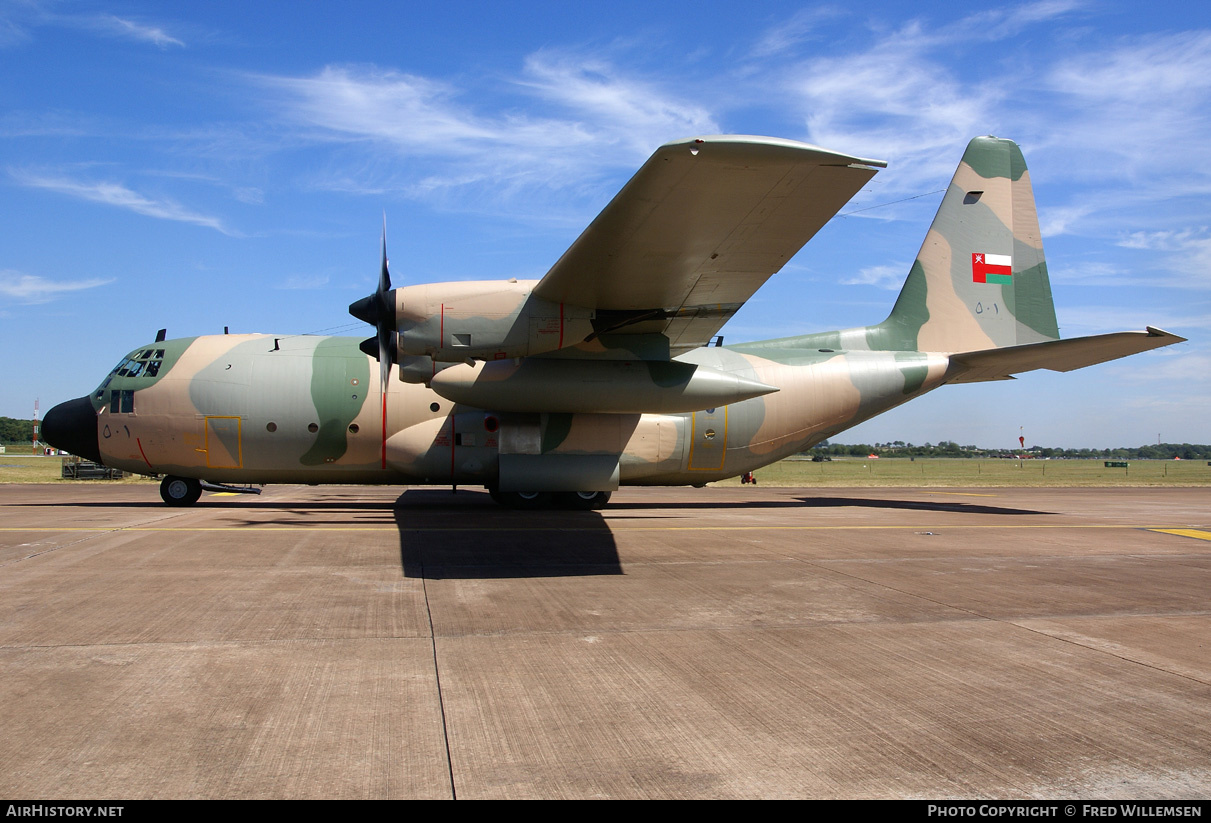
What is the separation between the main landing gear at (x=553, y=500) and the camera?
16.3 meters

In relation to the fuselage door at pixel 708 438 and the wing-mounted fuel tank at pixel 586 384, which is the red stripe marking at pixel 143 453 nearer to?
the wing-mounted fuel tank at pixel 586 384

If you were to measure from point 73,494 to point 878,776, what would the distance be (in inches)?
961

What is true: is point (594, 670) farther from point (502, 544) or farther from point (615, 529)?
point (615, 529)

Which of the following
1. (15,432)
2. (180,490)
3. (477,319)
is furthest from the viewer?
(15,432)

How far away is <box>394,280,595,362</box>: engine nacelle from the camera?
10.9 metres

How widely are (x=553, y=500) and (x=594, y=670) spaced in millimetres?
11425

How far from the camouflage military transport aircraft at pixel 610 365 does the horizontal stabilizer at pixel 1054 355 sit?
61mm

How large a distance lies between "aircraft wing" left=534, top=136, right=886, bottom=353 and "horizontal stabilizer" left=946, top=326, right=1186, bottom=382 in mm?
7816

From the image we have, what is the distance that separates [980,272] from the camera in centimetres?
1873

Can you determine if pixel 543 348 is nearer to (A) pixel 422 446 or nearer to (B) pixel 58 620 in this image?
(A) pixel 422 446

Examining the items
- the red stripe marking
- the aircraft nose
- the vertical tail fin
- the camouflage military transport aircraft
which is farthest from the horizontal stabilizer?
the aircraft nose

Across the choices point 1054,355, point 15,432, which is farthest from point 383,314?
point 15,432

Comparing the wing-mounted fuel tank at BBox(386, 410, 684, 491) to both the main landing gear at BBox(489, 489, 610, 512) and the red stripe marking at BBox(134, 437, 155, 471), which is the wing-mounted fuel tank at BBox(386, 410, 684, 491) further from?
the red stripe marking at BBox(134, 437, 155, 471)
